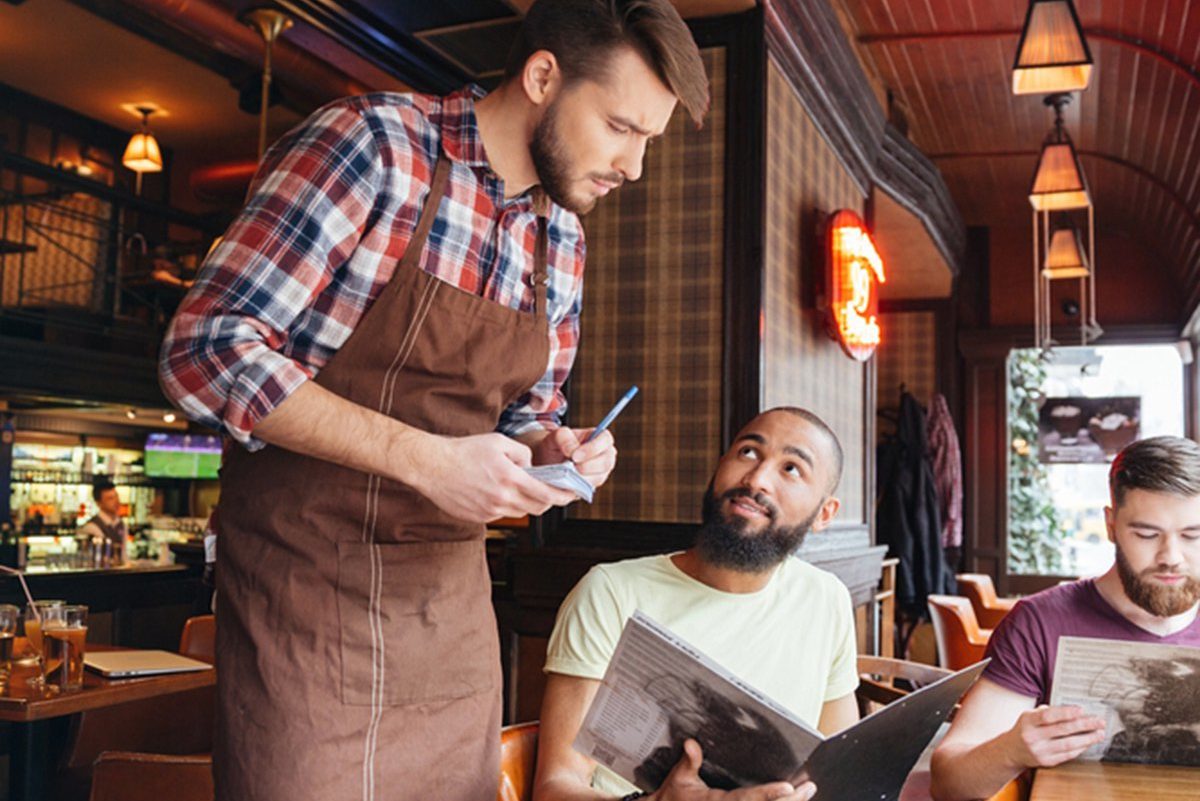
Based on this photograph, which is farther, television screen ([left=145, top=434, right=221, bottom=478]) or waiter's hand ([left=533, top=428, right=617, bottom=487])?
television screen ([left=145, top=434, right=221, bottom=478])

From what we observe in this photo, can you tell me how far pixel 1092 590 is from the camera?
7.38 ft

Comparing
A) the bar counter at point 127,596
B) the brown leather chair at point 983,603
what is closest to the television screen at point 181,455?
the bar counter at point 127,596

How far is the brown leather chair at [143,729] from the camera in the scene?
3.43 metres

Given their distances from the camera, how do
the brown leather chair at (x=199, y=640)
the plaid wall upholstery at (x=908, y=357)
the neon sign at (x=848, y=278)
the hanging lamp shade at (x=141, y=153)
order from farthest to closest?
1. the plaid wall upholstery at (x=908, y=357)
2. the hanging lamp shade at (x=141, y=153)
3. the neon sign at (x=848, y=278)
4. the brown leather chair at (x=199, y=640)

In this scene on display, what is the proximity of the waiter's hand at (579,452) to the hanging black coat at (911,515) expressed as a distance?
6.42m

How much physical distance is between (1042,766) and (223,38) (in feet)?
13.7

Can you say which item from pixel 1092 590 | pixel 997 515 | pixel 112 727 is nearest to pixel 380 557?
pixel 1092 590

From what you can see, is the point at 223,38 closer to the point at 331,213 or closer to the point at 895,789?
the point at 331,213

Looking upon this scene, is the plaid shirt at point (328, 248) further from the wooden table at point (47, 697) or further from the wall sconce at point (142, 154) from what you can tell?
the wall sconce at point (142, 154)

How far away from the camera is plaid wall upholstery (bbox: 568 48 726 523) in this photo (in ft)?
12.9

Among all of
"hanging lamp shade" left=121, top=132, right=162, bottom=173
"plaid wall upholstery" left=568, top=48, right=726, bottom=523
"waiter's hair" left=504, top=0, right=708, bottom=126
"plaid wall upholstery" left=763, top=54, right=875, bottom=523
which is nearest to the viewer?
"waiter's hair" left=504, top=0, right=708, bottom=126

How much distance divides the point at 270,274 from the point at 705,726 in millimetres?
736

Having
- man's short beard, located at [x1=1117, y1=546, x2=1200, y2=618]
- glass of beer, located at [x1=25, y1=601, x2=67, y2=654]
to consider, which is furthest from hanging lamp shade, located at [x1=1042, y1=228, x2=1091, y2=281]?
glass of beer, located at [x1=25, y1=601, x2=67, y2=654]

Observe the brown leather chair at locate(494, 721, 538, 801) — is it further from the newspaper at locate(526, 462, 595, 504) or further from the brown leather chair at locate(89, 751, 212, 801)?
the brown leather chair at locate(89, 751, 212, 801)
